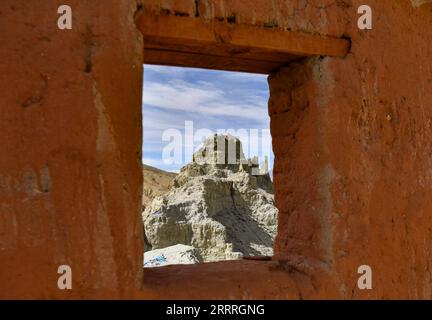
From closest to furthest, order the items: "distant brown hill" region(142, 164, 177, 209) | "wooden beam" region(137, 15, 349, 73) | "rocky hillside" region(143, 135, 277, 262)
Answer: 1. "wooden beam" region(137, 15, 349, 73)
2. "rocky hillside" region(143, 135, 277, 262)
3. "distant brown hill" region(142, 164, 177, 209)

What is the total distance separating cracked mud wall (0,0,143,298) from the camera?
1.92 metres

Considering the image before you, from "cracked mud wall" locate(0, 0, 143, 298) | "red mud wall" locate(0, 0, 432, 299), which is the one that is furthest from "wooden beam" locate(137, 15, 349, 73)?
→ "cracked mud wall" locate(0, 0, 143, 298)

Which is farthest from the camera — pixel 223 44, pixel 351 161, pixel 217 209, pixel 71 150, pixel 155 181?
pixel 155 181

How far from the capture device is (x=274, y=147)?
2.84 metres

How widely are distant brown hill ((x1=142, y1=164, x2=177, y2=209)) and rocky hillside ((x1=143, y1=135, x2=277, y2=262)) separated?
40.2ft

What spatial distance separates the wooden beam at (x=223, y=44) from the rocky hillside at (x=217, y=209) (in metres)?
7.24

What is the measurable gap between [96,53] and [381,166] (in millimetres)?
1548

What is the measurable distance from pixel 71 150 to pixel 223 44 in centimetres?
87

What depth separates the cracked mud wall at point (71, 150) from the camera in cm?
192

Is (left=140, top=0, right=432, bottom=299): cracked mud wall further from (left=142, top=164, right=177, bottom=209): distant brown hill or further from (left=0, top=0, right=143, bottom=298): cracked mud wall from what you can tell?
(left=142, top=164, right=177, bottom=209): distant brown hill

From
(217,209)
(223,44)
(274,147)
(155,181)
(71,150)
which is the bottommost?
(71,150)

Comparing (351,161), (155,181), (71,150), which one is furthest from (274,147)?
(155,181)

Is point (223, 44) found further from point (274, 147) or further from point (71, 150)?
point (71, 150)
